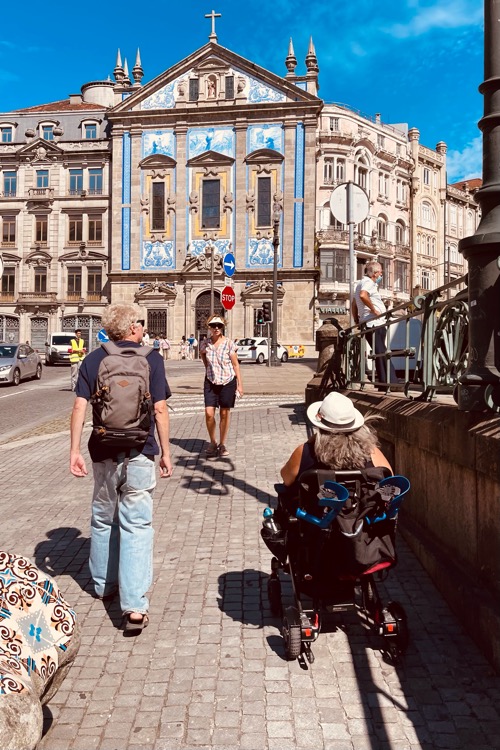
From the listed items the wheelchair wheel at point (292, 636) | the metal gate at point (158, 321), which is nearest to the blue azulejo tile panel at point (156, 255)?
the metal gate at point (158, 321)

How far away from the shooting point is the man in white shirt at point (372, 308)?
8.42 meters

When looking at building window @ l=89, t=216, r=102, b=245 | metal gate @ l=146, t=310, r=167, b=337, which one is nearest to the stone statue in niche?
building window @ l=89, t=216, r=102, b=245

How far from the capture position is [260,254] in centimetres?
4538

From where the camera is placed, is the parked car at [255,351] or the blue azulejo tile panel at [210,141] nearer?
the parked car at [255,351]

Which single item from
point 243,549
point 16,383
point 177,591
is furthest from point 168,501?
point 16,383

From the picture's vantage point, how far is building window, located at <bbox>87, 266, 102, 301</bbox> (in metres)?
49.2

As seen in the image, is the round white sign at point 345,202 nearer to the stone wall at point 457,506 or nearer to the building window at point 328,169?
the stone wall at point 457,506

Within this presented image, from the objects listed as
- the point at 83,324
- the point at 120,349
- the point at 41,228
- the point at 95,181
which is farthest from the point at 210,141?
the point at 120,349

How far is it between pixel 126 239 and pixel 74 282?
5485 millimetres

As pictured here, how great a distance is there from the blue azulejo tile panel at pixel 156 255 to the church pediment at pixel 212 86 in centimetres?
867

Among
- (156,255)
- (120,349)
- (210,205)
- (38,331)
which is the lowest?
(120,349)

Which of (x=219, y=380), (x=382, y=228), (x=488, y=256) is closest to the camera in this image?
(x=488, y=256)

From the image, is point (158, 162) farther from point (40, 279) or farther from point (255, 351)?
point (255, 351)

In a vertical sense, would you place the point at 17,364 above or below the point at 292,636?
above
